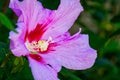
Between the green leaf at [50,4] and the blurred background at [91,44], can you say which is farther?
the green leaf at [50,4]

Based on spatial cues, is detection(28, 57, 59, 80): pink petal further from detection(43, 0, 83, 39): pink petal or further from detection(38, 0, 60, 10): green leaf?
detection(38, 0, 60, 10): green leaf

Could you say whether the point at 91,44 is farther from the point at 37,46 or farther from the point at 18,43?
the point at 18,43

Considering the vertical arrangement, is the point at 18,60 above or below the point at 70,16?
below

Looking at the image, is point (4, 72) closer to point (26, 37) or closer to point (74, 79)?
point (26, 37)

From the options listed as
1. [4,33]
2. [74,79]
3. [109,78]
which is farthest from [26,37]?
[109,78]

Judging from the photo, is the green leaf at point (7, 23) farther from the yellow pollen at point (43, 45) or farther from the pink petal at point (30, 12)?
the yellow pollen at point (43, 45)

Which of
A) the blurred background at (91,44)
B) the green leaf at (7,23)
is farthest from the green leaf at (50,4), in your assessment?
the green leaf at (7,23)

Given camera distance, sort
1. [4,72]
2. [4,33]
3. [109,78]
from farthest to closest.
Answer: [109,78] → [4,33] → [4,72]
